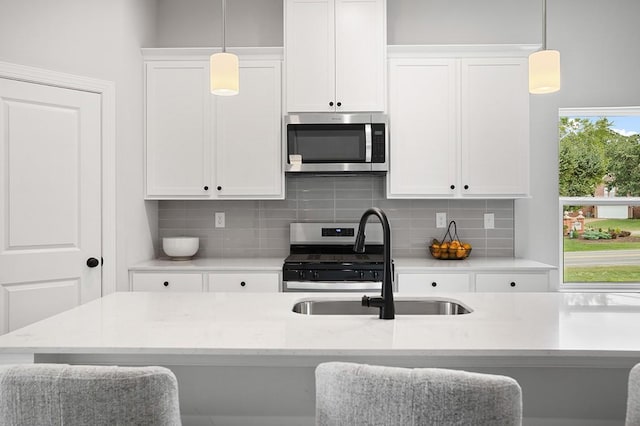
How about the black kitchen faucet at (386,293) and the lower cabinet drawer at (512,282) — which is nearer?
the black kitchen faucet at (386,293)

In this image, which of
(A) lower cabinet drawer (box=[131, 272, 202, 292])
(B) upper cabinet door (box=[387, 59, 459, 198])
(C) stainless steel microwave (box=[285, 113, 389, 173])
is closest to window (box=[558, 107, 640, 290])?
(B) upper cabinet door (box=[387, 59, 459, 198])

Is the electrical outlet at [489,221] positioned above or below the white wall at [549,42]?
below

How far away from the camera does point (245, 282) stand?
11.2ft

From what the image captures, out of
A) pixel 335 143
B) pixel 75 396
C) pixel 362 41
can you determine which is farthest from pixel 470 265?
pixel 75 396

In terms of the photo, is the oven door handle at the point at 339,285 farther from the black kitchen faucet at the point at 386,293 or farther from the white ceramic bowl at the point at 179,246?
the black kitchen faucet at the point at 386,293

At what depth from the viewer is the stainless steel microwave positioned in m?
3.53

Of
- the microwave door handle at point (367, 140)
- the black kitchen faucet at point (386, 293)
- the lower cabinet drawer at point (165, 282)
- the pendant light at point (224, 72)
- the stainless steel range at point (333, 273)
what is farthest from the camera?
the microwave door handle at point (367, 140)

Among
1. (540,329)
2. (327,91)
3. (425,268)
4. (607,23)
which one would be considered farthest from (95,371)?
(607,23)

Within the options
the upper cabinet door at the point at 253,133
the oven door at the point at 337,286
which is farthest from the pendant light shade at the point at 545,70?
the upper cabinet door at the point at 253,133

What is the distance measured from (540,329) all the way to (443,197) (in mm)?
2132

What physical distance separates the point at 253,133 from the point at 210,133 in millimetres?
317

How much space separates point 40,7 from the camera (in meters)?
2.95

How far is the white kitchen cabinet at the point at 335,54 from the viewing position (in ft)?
11.7

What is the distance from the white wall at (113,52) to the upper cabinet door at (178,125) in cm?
10
